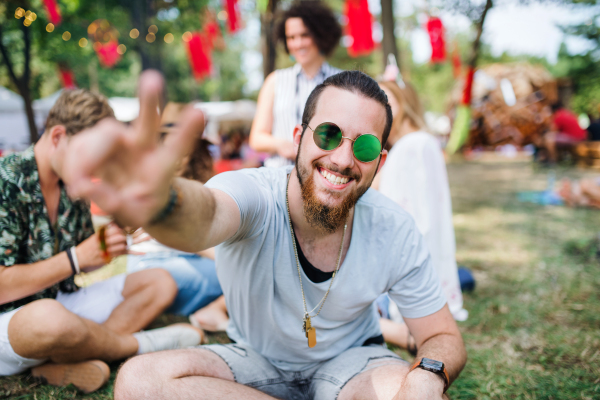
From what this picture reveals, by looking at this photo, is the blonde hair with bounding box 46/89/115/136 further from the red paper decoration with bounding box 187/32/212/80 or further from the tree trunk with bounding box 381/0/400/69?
the red paper decoration with bounding box 187/32/212/80

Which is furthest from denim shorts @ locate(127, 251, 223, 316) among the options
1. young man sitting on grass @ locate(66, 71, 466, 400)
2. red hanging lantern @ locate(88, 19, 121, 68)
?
red hanging lantern @ locate(88, 19, 121, 68)

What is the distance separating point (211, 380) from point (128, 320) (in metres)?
1.04

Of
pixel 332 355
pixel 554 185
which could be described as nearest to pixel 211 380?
pixel 332 355

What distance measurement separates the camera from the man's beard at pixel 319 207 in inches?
54.5

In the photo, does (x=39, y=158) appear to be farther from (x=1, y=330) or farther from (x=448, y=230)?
(x=448, y=230)

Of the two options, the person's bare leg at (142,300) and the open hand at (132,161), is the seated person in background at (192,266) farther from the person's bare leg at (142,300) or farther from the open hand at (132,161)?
the open hand at (132,161)

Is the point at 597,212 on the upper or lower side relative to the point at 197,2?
lower

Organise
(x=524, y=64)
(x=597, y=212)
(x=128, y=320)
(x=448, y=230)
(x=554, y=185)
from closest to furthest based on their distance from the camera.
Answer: (x=128, y=320), (x=448, y=230), (x=597, y=212), (x=554, y=185), (x=524, y=64)

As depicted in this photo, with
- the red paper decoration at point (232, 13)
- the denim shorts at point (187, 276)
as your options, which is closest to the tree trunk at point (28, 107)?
the red paper decoration at point (232, 13)

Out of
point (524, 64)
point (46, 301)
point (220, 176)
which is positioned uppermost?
point (524, 64)

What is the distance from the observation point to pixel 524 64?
15359 millimetres

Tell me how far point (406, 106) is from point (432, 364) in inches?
72.0

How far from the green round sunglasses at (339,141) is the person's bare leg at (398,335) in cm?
139

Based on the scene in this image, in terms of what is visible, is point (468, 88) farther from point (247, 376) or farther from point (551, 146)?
point (551, 146)
